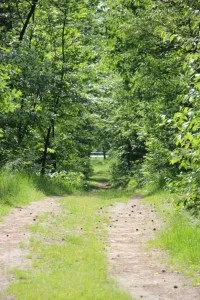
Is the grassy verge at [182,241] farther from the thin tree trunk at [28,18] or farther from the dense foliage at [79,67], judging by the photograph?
the thin tree trunk at [28,18]

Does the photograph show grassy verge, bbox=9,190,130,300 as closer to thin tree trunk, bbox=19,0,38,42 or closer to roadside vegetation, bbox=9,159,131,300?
roadside vegetation, bbox=9,159,131,300

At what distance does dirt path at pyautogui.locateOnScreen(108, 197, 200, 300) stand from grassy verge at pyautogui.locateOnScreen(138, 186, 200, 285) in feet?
0.66

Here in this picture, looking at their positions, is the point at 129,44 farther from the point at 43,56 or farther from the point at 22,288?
the point at 22,288

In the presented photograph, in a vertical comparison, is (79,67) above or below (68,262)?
above

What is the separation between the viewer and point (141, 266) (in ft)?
23.4

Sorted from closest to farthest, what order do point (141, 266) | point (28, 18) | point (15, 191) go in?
point (141, 266) < point (15, 191) < point (28, 18)

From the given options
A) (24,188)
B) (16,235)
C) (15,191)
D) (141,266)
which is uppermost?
(141,266)

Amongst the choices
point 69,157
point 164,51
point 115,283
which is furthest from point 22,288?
point 69,157

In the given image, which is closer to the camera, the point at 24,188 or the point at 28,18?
the point at 24,188

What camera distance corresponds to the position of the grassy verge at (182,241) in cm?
693

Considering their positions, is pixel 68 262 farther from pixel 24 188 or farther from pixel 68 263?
pixel 24 188

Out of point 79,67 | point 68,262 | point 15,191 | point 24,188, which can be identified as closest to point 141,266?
point 68,262

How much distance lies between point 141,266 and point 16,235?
9.64 feet

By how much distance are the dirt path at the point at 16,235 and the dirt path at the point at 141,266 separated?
1.53 meters
